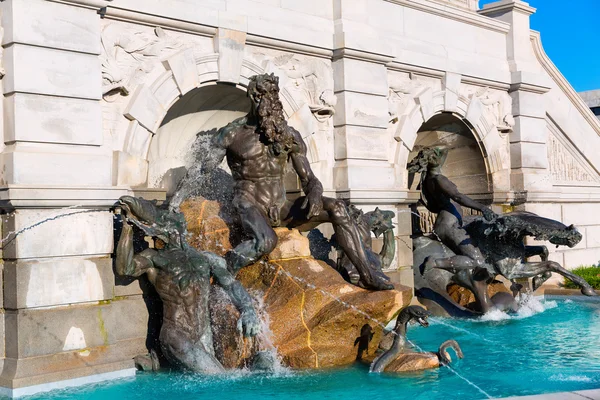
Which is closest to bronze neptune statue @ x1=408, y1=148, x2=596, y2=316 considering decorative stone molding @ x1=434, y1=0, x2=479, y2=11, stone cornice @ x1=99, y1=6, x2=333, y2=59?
stone cornice @ x1=99, y1=6, x2=333, y2=59

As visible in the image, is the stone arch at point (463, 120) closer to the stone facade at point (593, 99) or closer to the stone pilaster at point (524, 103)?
the stone pilaster at point (524, 103)

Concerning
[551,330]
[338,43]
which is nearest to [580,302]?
[551,330]

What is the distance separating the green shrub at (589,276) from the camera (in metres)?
12.2

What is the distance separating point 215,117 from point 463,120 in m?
4.44

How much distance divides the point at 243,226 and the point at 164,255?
0.92 meters

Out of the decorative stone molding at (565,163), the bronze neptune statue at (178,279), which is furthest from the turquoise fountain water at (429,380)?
the decorative stone molding at (565,163)

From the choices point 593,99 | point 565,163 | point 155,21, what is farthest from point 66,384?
point 593,99

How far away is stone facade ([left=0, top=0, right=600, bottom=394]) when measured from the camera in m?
6.95

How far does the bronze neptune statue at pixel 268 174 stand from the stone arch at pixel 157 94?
1.91 feet

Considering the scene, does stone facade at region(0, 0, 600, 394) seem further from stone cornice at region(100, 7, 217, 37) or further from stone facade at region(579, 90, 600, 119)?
stone facade at region(579, 90, 600, 119)

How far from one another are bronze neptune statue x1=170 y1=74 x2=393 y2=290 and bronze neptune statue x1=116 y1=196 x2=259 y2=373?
576 millimetres

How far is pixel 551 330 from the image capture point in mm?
9008

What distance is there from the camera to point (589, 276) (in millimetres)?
12703

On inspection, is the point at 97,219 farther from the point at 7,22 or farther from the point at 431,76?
the point at 431,76
